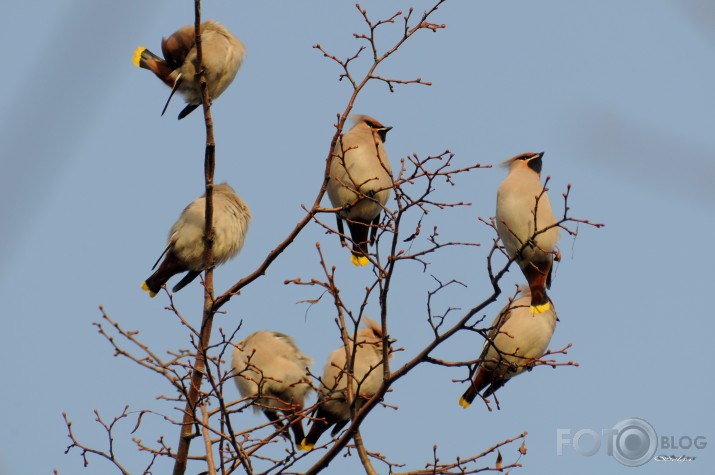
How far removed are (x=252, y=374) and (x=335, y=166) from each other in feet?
4.24

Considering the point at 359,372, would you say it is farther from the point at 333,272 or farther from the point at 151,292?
the point at 333,272

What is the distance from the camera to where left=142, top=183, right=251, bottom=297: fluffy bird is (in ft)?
18.9

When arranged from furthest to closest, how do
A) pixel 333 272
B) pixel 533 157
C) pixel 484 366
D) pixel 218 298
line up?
pixel 484 366 → pixel 533 157 → pixel 218 298 → pixel 333 272

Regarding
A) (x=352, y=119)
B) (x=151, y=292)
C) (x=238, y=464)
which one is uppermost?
(x=352, y=119)

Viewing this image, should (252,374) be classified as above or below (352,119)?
below

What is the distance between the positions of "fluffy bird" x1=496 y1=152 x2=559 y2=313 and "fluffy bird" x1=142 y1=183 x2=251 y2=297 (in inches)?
58.9

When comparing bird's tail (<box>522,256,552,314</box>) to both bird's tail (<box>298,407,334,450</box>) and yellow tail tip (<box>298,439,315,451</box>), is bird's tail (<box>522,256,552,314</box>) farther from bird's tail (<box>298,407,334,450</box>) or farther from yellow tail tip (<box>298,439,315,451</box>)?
yellow tail tip (<box>298,439,315,451</box>)

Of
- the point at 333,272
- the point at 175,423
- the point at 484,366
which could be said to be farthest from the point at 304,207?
the point at 484,366

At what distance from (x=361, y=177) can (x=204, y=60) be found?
112 cm

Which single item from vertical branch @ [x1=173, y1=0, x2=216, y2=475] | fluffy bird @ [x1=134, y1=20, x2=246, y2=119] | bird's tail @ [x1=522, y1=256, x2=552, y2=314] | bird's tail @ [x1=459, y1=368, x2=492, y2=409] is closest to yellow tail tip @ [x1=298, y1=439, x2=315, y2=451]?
bird's tail @ [x1=459, y1=368, x2=492, y2=409]

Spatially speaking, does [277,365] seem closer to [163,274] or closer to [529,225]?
[163,274]

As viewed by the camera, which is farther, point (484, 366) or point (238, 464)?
point (484, 366)

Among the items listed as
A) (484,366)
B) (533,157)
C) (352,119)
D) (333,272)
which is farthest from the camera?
(352,119)

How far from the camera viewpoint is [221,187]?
6172 millimetres
